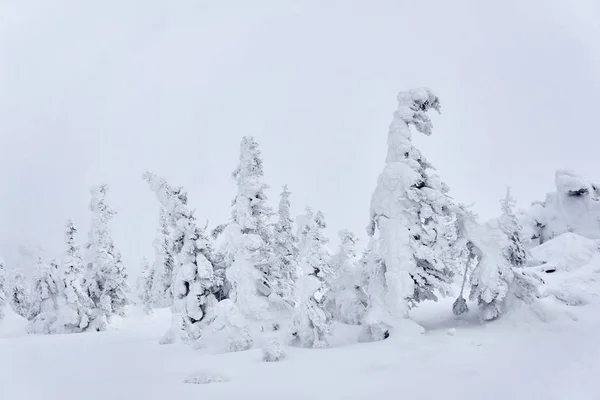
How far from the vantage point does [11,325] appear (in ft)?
167

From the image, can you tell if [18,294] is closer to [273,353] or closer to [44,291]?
[44,291]

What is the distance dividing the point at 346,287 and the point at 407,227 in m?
7.49

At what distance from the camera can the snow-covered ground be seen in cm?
1339

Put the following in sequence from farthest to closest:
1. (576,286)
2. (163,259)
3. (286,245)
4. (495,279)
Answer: (163,259)
(286,245)
(576,286)
(495,279)

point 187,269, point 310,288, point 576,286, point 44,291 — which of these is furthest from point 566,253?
point 44,291

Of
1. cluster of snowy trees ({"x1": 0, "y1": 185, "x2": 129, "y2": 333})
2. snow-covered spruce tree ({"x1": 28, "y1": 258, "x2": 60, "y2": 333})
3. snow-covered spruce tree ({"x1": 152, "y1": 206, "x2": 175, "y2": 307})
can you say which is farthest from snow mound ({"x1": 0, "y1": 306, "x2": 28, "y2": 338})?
snow-covered spruce tree ({"x1": 152, "y1": 206, "x2": 175, "y2": 307})

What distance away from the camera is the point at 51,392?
1474 cm

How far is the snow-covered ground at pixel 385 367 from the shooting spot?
1339 centimetres

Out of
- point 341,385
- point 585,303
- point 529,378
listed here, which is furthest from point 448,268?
point 341,385

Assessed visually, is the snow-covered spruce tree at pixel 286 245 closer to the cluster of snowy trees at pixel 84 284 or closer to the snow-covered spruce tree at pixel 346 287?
the snow-covered spruce tree at pixel 346 287

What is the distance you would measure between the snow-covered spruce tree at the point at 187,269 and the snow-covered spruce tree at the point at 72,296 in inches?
778

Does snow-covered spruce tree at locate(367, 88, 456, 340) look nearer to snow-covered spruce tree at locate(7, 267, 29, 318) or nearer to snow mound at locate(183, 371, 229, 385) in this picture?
snow mound at locate(183, 371, 229, 385)

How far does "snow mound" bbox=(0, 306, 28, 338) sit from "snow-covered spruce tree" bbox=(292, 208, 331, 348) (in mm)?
41589

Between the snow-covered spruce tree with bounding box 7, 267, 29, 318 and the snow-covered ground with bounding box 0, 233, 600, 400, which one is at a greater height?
the snow-covered ground with bounding box 0, 233, 600, 400
